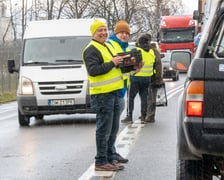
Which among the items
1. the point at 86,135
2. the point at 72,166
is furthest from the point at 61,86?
the point at 72,166

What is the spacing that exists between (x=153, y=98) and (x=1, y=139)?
3.68 metres

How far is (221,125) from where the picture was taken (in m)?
4.82

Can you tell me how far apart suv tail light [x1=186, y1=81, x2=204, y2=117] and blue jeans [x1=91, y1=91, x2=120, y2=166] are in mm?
2563

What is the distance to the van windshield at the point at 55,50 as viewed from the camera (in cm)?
1342

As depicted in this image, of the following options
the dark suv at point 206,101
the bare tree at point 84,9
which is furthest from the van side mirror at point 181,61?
the bare tree at point 84,9

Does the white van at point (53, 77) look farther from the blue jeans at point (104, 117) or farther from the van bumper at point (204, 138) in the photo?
the van bumper at point (204, 138)

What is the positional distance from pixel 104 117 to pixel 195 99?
8.83 feet

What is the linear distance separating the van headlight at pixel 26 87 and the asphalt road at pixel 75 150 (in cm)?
76

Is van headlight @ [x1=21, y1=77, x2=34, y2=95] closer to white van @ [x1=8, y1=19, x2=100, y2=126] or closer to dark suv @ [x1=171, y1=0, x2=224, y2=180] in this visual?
white van @ [x1=8, y1=19, x2=100, y2=126]

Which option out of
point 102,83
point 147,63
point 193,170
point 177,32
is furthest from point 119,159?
point 177,32

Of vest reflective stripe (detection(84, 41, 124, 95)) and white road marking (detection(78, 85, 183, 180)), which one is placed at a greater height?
vest reflective stripe (detection(84, 41, 124, 95))

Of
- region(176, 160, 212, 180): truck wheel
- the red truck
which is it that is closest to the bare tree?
the red truck

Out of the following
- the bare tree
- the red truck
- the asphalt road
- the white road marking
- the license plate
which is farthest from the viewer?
the bare tree

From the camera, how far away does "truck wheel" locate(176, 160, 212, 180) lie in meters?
5.32
